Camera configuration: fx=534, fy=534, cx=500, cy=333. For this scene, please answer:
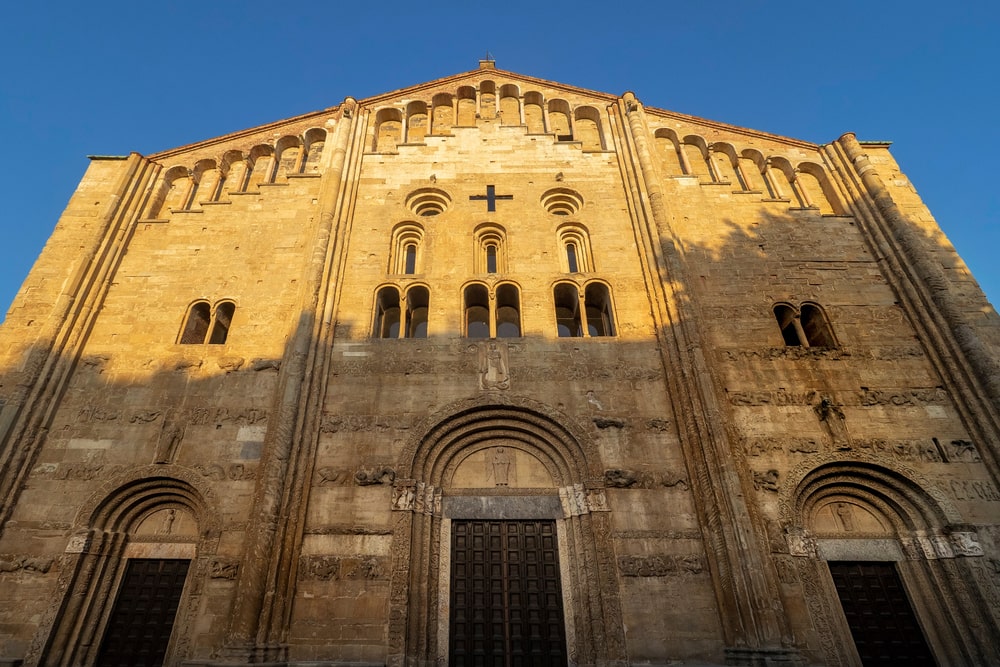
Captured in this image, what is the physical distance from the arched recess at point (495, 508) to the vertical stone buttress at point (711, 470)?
5.84 feet

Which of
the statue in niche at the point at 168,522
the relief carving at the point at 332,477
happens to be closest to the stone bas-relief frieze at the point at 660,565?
the relief carving at the point at 332,477

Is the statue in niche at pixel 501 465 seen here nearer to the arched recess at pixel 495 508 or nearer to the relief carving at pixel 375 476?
the arched recess at pixel 495 508

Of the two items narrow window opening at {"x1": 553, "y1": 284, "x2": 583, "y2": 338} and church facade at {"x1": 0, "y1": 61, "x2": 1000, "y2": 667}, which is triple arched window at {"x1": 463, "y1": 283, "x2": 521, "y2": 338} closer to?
church facade at {"x1": 0, "y1": 61, "x2": 1000, "y2": 667}

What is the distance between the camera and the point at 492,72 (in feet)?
58.4

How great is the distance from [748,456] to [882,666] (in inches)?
146

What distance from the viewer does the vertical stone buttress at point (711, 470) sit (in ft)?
27.5

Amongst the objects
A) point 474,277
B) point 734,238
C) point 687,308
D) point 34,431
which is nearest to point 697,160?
point 734,238

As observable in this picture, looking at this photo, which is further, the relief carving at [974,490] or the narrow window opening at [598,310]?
the narrow window opening at [598,310]

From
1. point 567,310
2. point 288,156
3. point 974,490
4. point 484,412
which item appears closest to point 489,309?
point 567,310

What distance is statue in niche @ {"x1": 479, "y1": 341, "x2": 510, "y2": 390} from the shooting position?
1116 cm

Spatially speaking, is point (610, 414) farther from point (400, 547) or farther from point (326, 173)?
point (326, 173)

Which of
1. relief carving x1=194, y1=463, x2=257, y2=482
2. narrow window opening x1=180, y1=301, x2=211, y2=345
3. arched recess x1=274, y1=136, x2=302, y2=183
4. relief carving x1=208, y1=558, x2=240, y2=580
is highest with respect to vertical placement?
arched recess x1=274, y1=136, x2=302, y2=183

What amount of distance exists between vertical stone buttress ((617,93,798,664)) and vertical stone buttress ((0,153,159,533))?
1263 cm

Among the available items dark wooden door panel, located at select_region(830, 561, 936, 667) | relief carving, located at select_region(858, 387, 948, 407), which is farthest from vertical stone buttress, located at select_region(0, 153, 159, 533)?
relief carving, located at select_region(858, 387, 948, 407)
